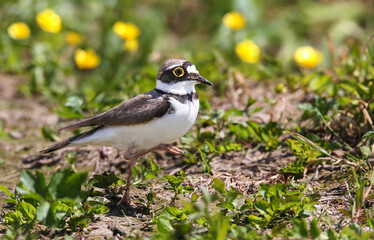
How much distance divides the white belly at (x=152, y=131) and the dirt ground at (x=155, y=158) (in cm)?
46

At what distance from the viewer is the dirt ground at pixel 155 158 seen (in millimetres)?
4047

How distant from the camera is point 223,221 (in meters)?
3.27

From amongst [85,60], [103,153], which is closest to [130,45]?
[85,60]

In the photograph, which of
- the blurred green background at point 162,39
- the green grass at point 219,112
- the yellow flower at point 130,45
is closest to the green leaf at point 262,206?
the green grass at point 219,112

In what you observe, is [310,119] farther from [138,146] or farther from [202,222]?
[202,222]

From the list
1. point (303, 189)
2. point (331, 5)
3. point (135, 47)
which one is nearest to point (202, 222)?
point (303, 189)

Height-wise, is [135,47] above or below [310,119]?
above

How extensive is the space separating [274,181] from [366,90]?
1.31m

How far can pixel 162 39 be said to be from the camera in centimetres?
920

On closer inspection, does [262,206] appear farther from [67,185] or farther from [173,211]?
[67,185]

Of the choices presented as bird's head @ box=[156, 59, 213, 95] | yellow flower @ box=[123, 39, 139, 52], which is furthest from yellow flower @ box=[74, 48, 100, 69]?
bird's head @ box=[156, 59, 213, 95]

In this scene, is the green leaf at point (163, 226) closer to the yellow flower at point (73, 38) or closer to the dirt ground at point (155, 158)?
the dirt ground at point (155, 158)

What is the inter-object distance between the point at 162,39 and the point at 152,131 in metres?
5.12

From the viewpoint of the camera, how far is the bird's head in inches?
177
